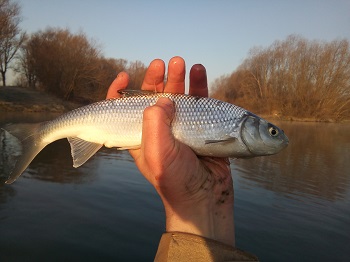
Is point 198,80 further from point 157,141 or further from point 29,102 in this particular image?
point 29,102

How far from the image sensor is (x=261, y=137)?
3.41 metres

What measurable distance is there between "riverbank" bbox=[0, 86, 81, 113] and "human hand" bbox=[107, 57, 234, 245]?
3519 cm

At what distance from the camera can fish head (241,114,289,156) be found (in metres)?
3.39

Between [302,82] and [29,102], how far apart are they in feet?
164

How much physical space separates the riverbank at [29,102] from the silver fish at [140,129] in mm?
33934

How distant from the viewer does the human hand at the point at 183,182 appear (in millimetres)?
2832

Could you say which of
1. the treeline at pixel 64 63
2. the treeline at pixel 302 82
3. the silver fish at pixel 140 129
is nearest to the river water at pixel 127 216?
the silver fish at pixel 140 129

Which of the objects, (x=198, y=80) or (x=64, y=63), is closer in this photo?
(x=198, y=80)

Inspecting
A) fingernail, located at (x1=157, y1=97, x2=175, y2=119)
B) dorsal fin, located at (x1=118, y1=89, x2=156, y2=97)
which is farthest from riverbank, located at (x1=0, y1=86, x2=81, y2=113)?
fingernail, located at (x1=157, y1=97, x2=175, y2=119)

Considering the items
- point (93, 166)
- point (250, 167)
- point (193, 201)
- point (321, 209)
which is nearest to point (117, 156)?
point (93, 166)

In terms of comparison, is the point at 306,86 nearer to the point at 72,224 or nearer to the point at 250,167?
the point at 250,167

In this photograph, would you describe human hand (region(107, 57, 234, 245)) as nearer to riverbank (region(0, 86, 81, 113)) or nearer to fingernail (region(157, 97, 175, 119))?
fingernail (region(157, 97, 175, 119))

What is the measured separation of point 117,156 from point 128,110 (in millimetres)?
9446

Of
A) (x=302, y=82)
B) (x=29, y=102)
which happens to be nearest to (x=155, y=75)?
(x=29, y=102)
